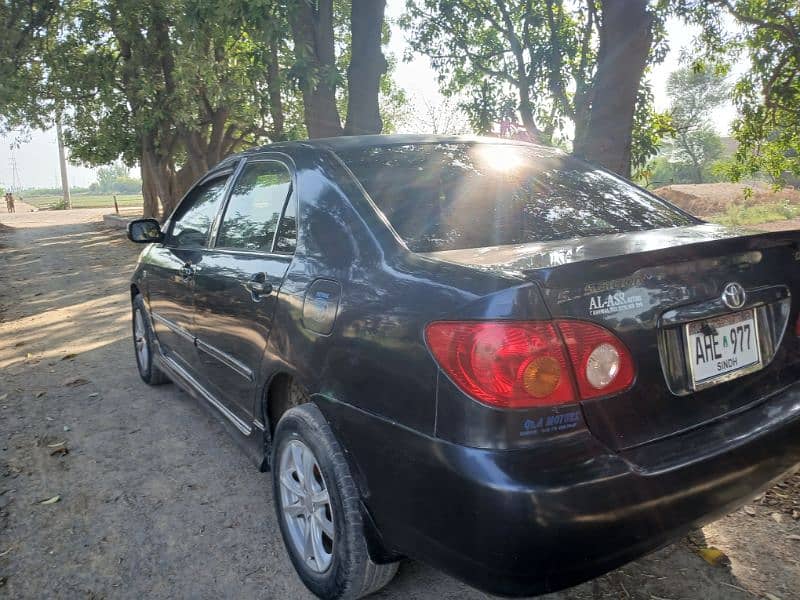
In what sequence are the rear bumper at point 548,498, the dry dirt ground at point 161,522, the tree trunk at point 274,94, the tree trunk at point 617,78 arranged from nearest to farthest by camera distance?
the rear bumper at point 548,498
the dry dirt ground at point 161,522
the tree trunk at point 617,78
the tree trunk at point 274,94

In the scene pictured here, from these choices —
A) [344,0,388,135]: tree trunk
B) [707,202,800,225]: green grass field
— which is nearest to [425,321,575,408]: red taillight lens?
[344,0,388,135]: tree trunk

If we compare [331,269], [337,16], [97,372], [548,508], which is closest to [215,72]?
[337,16]

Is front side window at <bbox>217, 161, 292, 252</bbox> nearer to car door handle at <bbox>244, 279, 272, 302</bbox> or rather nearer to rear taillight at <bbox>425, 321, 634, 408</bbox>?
car door handle at <bbox>244, 279, 272, 302</bbox>

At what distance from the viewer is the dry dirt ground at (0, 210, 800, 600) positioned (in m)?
2.42

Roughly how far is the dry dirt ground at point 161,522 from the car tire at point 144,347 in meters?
0.11

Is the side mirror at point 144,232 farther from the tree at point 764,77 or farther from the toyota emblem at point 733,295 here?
the tree at point 764,77

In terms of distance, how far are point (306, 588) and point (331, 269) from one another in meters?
1.26

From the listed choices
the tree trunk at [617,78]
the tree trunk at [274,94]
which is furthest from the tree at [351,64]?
the tree trunk at [617,78]

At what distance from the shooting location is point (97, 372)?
5.47 meters

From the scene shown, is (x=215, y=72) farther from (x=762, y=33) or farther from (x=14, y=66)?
(x=762, y=33)

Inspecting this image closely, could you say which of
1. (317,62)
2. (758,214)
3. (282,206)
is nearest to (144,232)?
(282,206)

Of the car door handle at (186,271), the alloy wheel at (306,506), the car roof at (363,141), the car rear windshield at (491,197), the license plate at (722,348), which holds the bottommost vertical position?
the alloy wheel at (306,506)

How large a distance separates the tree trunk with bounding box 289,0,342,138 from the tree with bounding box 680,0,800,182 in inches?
220

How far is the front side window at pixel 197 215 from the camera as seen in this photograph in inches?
144
